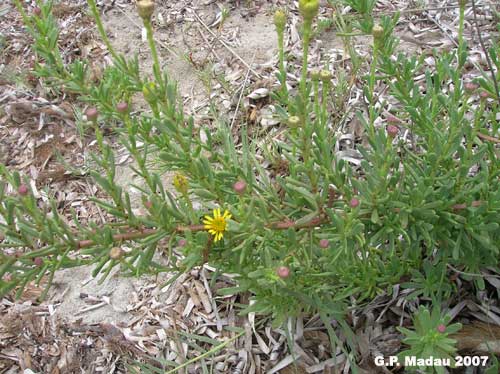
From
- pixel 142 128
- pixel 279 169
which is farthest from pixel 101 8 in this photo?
pixel 142 128

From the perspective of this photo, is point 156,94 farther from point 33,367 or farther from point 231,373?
point 33,367

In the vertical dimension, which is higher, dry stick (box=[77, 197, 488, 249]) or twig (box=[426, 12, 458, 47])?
dry stick (box=[77, 197, 488, 249])

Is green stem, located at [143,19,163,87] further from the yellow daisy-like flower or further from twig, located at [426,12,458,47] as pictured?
twig, located at [426,12,458,47]

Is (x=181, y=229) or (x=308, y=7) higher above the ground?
(x=308, y=7)

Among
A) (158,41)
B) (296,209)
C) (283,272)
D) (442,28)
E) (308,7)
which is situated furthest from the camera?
(158,41)

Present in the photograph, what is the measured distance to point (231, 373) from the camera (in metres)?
2.86

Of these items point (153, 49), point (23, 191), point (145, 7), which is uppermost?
point (145, 7)

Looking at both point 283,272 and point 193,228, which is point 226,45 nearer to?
point 193,228

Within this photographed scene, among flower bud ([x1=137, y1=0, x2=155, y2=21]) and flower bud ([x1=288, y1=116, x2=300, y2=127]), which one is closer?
flower bud ([x1=137, y1=0, x2=155, y2=21])

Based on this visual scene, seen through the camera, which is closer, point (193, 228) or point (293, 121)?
point (293, 121)

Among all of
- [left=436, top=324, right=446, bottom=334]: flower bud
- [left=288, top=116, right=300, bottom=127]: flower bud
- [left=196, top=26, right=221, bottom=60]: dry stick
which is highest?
[left=288, top=116, right=300, bottom=127]: flower bud

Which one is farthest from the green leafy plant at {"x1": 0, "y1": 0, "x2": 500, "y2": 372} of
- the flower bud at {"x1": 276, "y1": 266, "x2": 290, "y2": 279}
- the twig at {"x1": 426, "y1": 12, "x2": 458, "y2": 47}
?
the twig at {"x1": 426, "y1": 12, "x2": 458, "y2": 47}

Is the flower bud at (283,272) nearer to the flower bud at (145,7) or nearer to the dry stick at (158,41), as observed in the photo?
the flower bud at (145,7)

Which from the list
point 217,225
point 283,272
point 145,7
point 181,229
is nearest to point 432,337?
point 283,272
